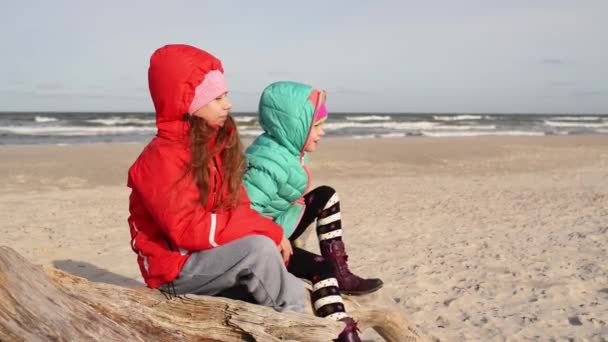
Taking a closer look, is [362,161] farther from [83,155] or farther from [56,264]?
[56,264]

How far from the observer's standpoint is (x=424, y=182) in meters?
13.4

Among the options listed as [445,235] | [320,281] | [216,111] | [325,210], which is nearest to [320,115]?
[325,210]

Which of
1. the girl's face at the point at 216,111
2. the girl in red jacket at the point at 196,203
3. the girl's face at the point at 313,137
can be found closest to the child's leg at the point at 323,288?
the girl in red jacket at the point at 196,203

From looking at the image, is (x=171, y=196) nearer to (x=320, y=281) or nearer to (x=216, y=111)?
(x=216, y=111)

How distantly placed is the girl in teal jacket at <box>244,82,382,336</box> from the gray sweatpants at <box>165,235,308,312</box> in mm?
472

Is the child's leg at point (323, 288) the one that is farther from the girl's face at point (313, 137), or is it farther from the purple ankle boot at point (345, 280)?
the girl's face at point (313, 137)

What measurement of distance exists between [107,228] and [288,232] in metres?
5.35

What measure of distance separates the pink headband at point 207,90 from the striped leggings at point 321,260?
113cm

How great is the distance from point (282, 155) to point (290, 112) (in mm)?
283

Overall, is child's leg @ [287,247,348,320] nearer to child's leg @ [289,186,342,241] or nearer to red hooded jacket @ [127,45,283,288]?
child's leg @ [289,186,342,241]

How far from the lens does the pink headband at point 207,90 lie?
2.96 metres

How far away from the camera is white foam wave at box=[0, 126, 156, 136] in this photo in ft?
98.6

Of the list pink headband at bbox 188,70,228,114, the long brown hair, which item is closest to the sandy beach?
the long brown hair

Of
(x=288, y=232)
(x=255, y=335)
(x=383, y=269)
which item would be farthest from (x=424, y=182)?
(x=255, y=335)
